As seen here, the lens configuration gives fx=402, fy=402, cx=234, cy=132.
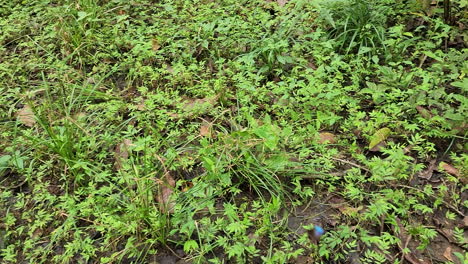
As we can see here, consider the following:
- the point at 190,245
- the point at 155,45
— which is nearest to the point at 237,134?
the point at 190,245

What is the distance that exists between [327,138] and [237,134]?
63 centimetres

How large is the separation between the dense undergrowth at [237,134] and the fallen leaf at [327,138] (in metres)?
0.01

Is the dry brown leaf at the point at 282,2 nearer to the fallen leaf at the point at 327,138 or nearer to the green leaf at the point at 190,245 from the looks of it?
the fallen leaf at the point at 327,138

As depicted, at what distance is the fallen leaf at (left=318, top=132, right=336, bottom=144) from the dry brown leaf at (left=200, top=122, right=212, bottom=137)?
0.71 metres

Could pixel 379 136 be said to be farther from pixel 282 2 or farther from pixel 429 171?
pixel 282 2

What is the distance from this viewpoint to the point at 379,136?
8.35 ft

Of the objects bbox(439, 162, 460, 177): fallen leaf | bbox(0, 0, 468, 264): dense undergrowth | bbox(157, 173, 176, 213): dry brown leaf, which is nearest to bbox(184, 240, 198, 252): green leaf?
bbox(0, 0, 468, 264): dense undergrowth

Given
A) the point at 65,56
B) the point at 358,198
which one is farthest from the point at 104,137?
the point at 358,198

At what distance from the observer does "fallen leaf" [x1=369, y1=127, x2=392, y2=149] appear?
8.30 feet

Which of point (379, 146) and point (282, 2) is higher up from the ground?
point (282, 2)

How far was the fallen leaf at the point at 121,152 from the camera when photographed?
98.5 inches

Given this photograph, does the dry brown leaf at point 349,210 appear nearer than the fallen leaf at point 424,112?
Yes

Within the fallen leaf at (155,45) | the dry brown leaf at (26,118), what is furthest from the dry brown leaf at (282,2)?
the dry brown leaf at (26,118)

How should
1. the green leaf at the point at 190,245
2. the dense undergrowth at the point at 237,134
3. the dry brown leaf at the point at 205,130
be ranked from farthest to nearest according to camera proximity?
the dry brown leaf at the point at 205,130 → the dense undergrowth at the point at 237,134 → the green leaf at the point at 190,245
